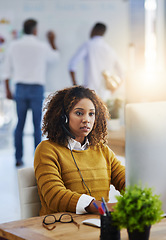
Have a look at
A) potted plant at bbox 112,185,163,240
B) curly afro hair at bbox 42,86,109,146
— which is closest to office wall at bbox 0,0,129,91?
curly afro hair at bbox 42,86,109,146

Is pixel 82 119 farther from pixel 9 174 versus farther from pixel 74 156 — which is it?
pixel 9 174

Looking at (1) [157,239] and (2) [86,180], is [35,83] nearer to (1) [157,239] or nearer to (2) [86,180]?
(2) [86,180]

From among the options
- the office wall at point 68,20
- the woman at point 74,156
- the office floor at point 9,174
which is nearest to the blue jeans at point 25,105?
the office floor at point 9,174

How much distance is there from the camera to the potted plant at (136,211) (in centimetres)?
95

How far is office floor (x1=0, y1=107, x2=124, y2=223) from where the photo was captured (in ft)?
9.83

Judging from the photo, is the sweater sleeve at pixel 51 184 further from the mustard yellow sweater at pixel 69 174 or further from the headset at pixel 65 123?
the headset at pixel 65 123

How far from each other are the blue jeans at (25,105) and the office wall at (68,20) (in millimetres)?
1121

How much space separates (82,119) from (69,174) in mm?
210

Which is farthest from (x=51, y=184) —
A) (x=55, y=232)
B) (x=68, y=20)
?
(x=68, y=20)

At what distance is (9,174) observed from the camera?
4160 millimetres

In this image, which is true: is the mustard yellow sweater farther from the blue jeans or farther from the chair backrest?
the blue jeans

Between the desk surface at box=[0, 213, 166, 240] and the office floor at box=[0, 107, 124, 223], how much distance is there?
423 mm

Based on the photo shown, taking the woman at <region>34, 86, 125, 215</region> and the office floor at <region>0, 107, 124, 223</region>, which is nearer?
the woman at <region>34, 86, 125, 215</region>

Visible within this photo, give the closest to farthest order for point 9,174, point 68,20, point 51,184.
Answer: point 51,184, point 9,174, point 68,20
